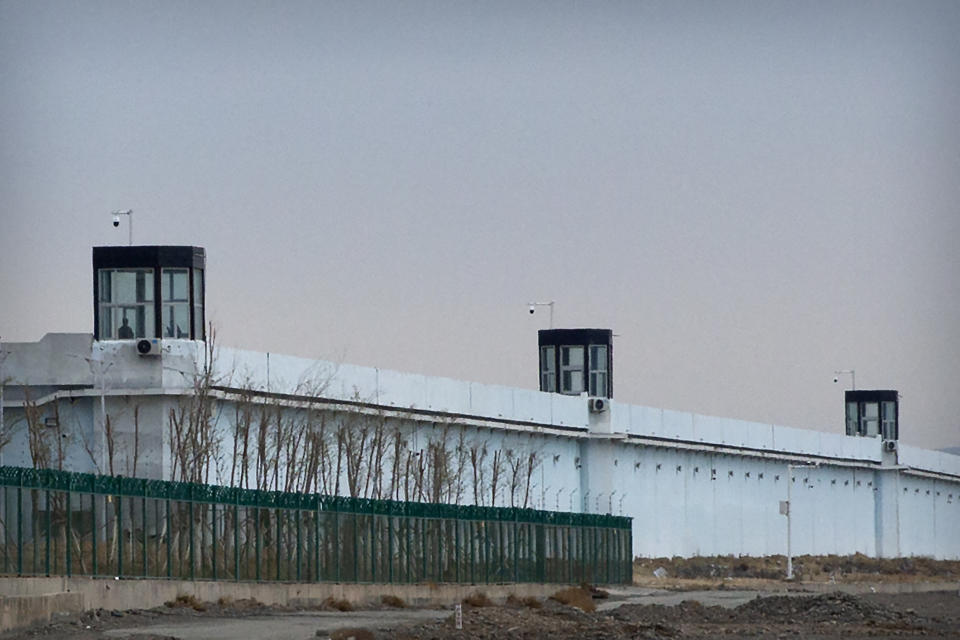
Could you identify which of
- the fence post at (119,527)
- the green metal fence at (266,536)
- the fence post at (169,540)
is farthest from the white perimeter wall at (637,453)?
the fence post at (119,527)

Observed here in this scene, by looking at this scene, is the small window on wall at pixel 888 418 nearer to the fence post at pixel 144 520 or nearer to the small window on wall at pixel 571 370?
the small window on wall at pixel 571 370

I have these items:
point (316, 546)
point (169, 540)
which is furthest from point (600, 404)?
point (169, 540)

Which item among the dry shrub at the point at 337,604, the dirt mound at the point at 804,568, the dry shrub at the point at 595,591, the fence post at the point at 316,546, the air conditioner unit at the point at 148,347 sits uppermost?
the air conditioner unit at the point at 148,347

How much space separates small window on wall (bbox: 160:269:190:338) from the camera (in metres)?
54.0

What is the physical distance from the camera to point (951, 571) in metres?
102

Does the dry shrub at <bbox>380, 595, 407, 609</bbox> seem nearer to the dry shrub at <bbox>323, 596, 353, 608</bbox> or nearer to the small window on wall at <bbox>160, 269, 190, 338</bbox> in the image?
the dry shrub at <bbox>323, 596, 353, 608</bbox>

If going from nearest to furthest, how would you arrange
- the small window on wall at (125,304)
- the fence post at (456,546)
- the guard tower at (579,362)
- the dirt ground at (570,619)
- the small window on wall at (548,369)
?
the dirt ground at (570,619) → the small window on wall at (125,304) → the fence post at (456,546) → the guard tower at (579,362) → the small window on wall at (548,369)

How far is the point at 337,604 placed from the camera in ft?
139

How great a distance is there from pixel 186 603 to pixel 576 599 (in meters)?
15.4

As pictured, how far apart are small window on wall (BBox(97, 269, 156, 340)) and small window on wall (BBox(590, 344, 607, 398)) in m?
29.2

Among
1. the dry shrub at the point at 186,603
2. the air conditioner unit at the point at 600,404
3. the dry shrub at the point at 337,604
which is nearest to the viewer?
the dry shrub at the point at 186,603

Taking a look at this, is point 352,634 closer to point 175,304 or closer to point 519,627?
point 519,627

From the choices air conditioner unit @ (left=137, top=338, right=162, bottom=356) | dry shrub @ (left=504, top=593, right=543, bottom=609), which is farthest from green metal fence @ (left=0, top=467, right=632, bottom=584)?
air conditioner unit @ (left=137, top=338, right=162, bottom=356)

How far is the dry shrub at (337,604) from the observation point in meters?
41.7
